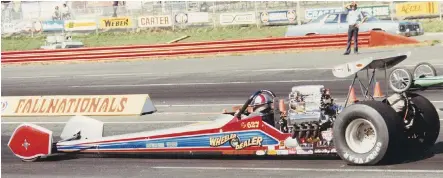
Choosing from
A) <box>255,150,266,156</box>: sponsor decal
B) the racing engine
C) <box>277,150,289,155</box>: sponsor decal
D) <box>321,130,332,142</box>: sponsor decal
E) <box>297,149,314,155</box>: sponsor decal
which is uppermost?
the racing engine

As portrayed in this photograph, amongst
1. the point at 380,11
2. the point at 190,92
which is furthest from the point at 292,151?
the point at 380,11

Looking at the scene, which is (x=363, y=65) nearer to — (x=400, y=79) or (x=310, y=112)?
(x=310, y=112)

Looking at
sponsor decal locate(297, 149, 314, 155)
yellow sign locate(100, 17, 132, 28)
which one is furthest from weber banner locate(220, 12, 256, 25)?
sponsor decal locate(297, 149, 314, 155)

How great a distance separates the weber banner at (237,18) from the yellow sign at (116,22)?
5.56 meters

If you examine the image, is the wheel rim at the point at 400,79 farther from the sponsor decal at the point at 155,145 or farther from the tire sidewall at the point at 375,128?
the sponsor decal at the point at 155,145

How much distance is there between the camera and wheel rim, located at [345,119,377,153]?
9273 millimetres

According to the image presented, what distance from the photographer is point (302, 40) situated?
89.5 ft

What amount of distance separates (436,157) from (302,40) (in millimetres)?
17830

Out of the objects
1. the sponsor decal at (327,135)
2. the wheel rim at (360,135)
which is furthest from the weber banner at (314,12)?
the wheel rim at (360,135)

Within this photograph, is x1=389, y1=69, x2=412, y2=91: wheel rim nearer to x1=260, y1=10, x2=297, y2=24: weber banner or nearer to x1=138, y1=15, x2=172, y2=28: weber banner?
x1=260, y1=10, x2=297, y2=24: weber banner

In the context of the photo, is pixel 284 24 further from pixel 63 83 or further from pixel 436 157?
pixel 436 157

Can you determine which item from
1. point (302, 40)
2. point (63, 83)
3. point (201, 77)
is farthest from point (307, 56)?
point (63, 83)

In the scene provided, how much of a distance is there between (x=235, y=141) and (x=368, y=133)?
174 cm

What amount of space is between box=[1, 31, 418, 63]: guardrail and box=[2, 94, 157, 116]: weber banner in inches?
444
